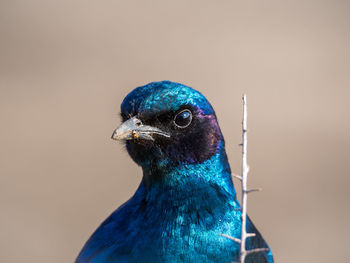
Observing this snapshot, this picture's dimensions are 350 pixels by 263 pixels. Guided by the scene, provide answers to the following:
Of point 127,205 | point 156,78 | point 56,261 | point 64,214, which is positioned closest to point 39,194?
point 64,214

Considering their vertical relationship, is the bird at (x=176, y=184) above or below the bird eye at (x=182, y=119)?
below

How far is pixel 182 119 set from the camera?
139 inches

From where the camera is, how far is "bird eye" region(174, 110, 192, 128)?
3.53 metres

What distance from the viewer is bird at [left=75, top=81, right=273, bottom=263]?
138 inches

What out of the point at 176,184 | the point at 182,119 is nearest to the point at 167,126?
the point at 182,119

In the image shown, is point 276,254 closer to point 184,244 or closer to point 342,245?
point 342,245

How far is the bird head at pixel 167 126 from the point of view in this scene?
3.49 metres

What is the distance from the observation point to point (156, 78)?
33.3 ft

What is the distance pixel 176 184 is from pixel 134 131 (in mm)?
359

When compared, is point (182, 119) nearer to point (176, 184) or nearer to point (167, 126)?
point (167, 126)

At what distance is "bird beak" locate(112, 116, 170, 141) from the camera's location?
3.49 metres

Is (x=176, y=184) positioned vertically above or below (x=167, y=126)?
below

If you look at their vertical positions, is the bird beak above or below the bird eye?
below

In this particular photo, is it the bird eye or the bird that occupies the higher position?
the bird eye
